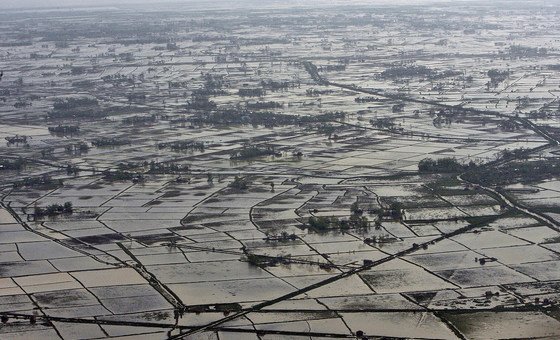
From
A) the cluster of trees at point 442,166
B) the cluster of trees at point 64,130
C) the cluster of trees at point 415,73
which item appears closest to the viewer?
the cluster of trees at point 442,166

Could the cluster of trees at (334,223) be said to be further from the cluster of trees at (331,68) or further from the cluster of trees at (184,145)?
the cluster of trees at (331,68)

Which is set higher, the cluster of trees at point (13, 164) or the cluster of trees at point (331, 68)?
the cluster of trees at point (13, 164)

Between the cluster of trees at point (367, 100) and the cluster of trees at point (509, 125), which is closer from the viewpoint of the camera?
the cluster of trees at point (509, 125)

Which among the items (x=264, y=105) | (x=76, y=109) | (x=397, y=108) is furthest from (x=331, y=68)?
(x=76, y=109)

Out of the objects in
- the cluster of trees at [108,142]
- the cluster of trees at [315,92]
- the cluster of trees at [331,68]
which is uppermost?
the cluster of trees at [108,142]

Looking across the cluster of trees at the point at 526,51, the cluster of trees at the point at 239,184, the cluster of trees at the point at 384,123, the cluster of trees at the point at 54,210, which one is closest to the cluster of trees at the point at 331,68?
the cluster of trees at the point at 526,51

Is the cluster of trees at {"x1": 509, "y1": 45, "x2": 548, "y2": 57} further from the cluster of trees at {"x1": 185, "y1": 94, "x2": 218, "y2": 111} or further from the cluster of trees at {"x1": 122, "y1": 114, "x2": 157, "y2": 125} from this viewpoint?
the cluster of trees at {"x1": 122, "y1": 114, "x2": 157, "y2": 125}

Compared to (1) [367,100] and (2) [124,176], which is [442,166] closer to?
(2) [124,176]

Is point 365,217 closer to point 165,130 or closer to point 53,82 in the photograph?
point 165,130

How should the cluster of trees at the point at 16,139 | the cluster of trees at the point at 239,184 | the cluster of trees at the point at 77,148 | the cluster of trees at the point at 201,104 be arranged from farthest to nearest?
the cluster of trees at the point at 201,104, the cluster of trees at the point at 16,139, the cluster of trees at the point at 77,148, the cluster of trees at the point at 239,184
